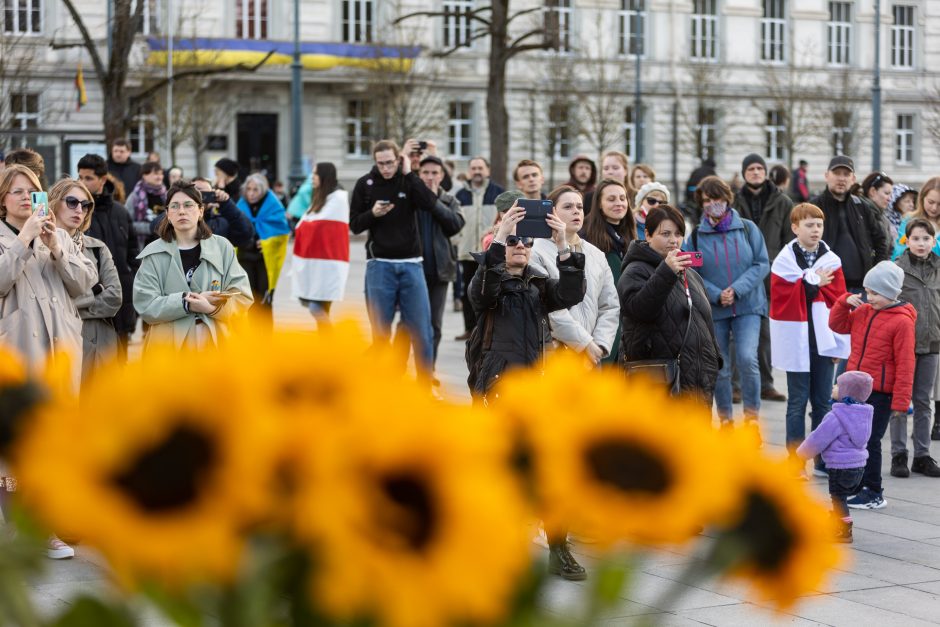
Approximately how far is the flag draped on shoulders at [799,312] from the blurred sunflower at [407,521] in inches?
369

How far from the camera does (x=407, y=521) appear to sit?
0.97 metres

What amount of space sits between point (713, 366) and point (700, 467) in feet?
24.7

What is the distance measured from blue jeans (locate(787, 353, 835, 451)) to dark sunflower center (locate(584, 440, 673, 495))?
929cm

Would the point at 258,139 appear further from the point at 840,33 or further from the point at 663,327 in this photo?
the point at 663,327

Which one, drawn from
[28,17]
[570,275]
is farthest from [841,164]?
[28,17]

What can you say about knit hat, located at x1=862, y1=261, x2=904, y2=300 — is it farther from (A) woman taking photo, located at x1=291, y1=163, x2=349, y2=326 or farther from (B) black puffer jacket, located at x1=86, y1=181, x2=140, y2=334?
(A) woman taking photo, located at x1=291, y1=163, x2=349, y2=326

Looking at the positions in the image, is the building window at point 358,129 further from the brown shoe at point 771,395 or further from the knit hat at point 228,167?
the brown shoe at point 771,395

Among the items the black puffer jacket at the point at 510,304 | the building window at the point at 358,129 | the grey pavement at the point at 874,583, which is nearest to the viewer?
the grey pavement at the point at 874,583

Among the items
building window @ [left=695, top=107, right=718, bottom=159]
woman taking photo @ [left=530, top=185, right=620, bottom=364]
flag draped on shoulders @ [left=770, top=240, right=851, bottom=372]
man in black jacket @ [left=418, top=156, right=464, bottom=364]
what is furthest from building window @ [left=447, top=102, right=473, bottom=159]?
woman taking photo @ [left=530, top=185, right=620, bottom=364]

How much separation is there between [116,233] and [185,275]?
2309 millimetres

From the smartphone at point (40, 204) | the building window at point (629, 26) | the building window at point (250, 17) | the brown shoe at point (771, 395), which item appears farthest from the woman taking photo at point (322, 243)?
the building window at point (629, 26)

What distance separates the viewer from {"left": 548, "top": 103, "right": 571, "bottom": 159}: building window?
5662 centimetres

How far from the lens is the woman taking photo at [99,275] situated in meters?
8.37

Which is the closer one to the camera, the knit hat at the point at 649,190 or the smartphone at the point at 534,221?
the smartphone at the point at 534,221
